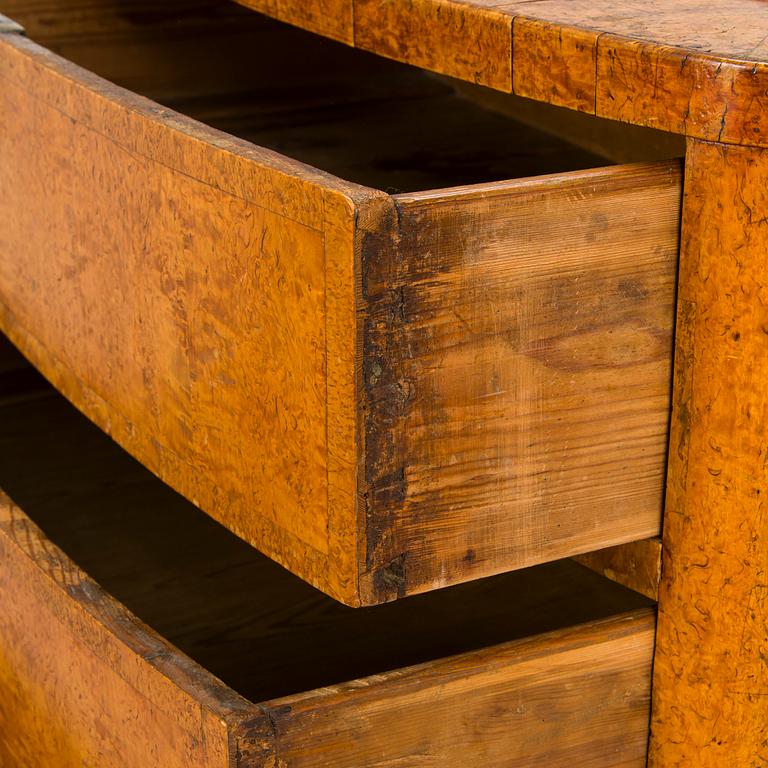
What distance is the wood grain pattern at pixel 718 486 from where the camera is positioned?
740 mm

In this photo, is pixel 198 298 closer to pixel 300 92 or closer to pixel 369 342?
pixel 369 342

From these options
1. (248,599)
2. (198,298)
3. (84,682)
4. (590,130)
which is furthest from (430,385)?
(590,130)

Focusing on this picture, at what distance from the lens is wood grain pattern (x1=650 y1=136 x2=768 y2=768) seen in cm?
74

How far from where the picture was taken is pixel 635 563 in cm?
85

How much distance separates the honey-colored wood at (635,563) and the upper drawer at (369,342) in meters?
0.02

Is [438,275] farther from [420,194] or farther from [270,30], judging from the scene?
[270,30]

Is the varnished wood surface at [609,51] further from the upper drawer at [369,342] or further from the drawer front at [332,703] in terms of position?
the drawer front at [332,703]

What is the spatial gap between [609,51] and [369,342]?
215 mm

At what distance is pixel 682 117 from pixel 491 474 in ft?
0.70

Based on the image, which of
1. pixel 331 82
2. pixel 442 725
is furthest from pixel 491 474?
pixel 331 82

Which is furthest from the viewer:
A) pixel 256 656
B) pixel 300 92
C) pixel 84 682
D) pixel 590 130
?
pixel 300 92

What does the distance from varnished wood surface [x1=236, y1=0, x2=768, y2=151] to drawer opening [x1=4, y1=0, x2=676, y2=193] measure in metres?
0.37

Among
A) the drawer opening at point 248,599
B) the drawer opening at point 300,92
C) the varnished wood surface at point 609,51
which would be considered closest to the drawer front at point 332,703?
the drawer opening at point 248,599

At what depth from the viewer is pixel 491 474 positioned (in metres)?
0.74
